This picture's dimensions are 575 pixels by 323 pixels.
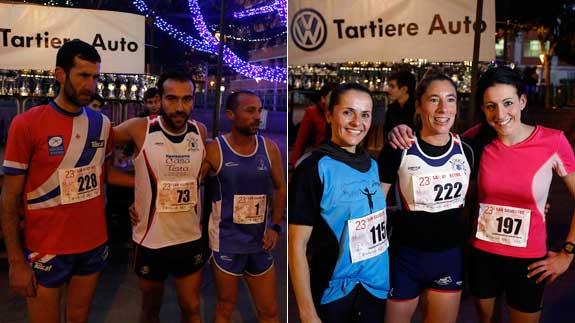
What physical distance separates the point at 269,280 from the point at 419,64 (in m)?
10.9

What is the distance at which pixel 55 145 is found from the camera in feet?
10.5

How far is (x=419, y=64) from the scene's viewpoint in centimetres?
1388

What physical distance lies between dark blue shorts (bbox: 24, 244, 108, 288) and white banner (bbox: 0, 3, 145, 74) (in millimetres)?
4330

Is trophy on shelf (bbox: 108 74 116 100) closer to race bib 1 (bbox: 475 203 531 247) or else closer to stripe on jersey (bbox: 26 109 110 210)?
stripe on jersey (bbox: 26 109 110 210)

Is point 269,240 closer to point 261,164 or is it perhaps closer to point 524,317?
point 261,164

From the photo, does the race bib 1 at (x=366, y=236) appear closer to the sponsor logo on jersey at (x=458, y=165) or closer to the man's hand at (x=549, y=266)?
the sponsor logo on jersey at (x=458, y=165)

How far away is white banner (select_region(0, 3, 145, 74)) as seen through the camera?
6.93 meters

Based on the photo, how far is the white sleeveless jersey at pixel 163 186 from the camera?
3.57 m

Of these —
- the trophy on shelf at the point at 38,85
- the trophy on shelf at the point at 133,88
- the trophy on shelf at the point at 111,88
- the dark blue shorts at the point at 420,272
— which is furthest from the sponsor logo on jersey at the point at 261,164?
the trophy on shelf at the point at 38,85

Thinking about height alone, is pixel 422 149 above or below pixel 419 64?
below

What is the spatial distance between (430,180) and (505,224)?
0.53 meters

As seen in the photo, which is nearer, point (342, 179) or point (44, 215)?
point (342, 179)

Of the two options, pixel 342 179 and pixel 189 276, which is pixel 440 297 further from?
pixel 189 276

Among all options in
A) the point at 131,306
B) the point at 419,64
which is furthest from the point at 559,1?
the point at 131,306
